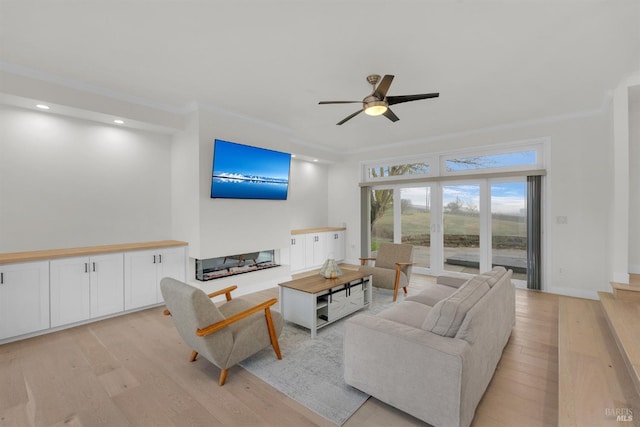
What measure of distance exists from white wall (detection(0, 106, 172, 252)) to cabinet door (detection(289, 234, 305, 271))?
96.3 inches

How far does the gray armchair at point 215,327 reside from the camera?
85.2 inches

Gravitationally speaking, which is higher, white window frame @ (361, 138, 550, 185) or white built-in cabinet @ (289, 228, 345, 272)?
Result: white window frame @ (361, 138, 550, 185)

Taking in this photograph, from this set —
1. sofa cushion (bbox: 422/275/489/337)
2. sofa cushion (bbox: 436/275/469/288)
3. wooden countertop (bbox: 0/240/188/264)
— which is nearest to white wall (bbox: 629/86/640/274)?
sofa cushion (bbox: 436/275/469/288)

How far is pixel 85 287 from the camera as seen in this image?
3.52 meters

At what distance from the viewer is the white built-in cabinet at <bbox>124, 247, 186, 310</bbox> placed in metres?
3.87

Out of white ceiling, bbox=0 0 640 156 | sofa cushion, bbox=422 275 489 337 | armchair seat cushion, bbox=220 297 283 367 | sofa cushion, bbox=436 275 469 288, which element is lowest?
armchair seat cushion, bbox=220 297 283 367

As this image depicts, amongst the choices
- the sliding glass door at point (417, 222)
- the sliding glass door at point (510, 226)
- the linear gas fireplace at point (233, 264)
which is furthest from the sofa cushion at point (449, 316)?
the sliding glass door at point (417, 222)

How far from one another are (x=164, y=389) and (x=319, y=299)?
5.97ft

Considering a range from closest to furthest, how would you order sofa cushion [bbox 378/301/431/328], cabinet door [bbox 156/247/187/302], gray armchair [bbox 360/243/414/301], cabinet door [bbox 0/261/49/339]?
sofa cushion [bbox 378/301/431/328]
cabinet door [bbox 0/261/49/339]
cabinet door [bbox 156/247/187/302]
gray armchair [bbox 360/243/414/301]

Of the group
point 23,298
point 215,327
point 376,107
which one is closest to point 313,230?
point 376,107

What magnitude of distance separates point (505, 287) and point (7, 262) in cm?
520

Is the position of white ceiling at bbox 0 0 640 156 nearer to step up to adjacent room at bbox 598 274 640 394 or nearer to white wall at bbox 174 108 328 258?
white wall at bbox 174 108 328 258

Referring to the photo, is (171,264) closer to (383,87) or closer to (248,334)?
(248,334)

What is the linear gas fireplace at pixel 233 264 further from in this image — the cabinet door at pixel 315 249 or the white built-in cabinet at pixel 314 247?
the cabinet door at pixel 315 249
